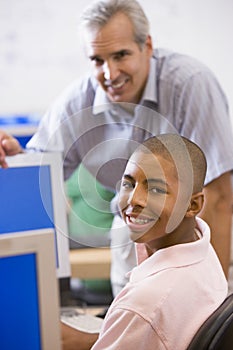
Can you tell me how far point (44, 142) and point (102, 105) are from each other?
0.24m

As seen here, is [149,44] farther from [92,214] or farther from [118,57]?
[92,214]

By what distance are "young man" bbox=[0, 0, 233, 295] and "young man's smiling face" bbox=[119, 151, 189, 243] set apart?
1.61 feet

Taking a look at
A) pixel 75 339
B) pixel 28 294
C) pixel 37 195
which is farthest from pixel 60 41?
pixel 28 294

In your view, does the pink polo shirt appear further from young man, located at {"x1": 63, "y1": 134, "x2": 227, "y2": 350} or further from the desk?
the desk

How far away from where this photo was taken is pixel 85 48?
1924mm

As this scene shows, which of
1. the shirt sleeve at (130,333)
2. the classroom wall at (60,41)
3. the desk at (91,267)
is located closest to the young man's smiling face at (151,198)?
the shirt sleeve at (130,333)

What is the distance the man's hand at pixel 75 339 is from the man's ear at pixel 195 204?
41cm

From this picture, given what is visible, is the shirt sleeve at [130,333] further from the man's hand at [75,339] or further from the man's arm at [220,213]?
the man's arm at [220,213]

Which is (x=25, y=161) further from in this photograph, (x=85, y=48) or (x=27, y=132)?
(x=27, y=132)

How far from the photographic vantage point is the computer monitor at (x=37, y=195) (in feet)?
5.88

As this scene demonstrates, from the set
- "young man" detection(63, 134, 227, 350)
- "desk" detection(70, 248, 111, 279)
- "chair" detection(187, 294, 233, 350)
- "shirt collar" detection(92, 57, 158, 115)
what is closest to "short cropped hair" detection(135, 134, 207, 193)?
"young man" detection(63, 134, 227, 350)

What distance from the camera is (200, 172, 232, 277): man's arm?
1966 mm

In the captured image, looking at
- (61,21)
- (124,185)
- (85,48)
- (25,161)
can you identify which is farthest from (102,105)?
(61,21)

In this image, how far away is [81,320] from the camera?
183cm
